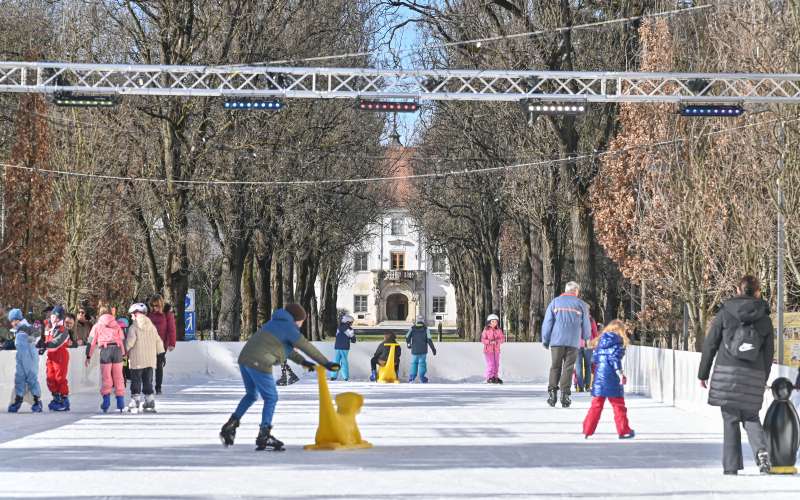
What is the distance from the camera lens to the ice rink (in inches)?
452

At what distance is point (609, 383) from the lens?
54.2 feet

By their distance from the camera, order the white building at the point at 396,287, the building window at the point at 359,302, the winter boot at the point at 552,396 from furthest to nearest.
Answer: the building window at the point at 359,302
the white building at the point at 396,287
the winter boot at the point at 552,396

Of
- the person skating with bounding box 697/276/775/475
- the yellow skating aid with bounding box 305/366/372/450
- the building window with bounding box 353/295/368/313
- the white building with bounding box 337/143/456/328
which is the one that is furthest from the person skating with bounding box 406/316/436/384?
the building window with bounding box 353/295/368/313

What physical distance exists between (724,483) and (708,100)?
16732 millimetres

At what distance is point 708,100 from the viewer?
91.2 ft

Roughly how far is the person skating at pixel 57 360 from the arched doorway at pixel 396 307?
106 metres

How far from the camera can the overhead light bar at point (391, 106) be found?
1083 inches

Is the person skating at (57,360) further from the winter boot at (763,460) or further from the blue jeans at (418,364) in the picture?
the winter boot at (763,460)

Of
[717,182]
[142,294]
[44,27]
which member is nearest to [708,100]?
[717,182]

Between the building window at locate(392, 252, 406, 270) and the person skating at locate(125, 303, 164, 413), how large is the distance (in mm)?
108064

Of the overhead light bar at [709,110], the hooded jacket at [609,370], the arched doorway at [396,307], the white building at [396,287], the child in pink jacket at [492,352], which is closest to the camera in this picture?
the hooded jacket at [609,370]

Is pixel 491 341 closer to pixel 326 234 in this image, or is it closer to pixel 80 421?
pixel 80 421

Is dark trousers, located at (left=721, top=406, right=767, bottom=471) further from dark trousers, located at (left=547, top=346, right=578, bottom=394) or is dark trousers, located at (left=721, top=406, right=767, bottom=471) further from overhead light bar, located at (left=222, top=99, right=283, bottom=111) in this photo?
overhead light bar, located at (left=222, top=99, right=283, bottom=111)

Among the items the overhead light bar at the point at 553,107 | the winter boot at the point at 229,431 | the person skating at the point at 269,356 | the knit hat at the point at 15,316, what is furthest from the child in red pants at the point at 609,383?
the overhead light bar at the point at 553,107
